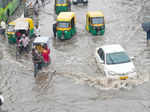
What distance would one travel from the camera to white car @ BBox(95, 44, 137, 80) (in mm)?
17188

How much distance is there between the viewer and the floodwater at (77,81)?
15.6 metres

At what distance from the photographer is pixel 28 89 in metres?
17.6

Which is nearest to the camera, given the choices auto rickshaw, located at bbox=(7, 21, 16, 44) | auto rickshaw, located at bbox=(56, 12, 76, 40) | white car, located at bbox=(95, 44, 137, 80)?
white car, located at bbox=(95, 44, 137, 80)

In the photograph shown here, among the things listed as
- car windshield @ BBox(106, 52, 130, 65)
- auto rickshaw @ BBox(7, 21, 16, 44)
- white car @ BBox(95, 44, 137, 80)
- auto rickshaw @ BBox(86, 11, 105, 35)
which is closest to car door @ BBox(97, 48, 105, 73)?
white car @ BBox(95, 44, 137, 80)

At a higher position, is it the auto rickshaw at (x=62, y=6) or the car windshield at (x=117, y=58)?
the auto rickshaw at (x=62, y=6)

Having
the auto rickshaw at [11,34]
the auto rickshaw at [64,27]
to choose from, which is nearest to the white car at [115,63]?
the auto rickshaw at [64,27]

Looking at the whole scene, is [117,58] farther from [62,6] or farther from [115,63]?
[62,6]

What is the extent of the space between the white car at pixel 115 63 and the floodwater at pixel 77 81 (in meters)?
0.40

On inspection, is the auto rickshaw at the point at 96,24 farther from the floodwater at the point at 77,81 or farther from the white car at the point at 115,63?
the white car at the point at 115,63

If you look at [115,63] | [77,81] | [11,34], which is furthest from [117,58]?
[11,34]

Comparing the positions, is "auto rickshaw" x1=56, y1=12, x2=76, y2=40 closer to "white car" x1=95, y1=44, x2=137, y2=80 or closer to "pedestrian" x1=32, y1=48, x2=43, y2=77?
"white car" x1=95, y1=44, x2=137, y2=80

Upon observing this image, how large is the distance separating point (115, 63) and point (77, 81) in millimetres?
2438

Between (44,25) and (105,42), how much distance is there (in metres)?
8.38

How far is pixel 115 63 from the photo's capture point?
18.0 metres
